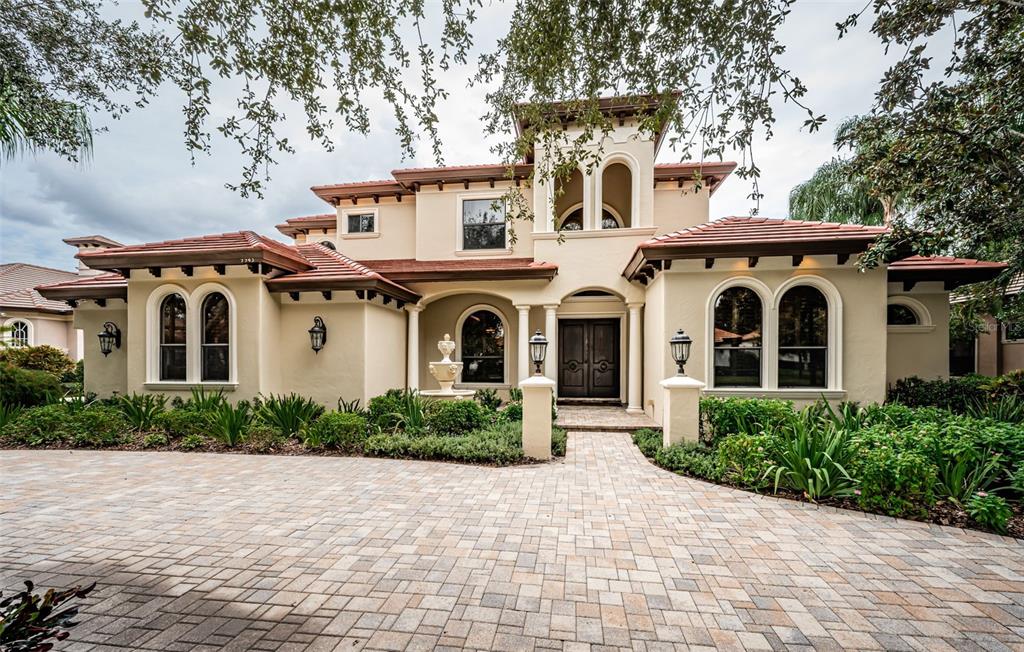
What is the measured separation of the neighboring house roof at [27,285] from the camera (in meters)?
16.9

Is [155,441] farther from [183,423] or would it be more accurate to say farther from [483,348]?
[483,348]

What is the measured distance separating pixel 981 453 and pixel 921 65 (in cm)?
464

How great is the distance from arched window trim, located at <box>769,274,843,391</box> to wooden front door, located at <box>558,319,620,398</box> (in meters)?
4.81

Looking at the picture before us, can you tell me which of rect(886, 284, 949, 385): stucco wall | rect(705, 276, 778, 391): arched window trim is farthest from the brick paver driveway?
rect(886, 284, 949, 385): stucco wall

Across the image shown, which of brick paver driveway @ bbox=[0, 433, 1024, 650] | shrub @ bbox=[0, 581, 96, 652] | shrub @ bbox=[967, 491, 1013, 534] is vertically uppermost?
shrub @ bbox=[0, 581, 96, 652]

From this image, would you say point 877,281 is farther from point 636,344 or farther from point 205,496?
point 205,496

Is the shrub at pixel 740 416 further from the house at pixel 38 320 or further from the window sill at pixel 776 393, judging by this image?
the house at pixel 38 320

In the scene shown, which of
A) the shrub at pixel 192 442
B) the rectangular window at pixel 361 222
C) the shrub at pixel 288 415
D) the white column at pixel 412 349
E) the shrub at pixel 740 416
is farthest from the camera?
the rectangular window at pixel 361 222

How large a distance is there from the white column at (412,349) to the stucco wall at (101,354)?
22.6 feet

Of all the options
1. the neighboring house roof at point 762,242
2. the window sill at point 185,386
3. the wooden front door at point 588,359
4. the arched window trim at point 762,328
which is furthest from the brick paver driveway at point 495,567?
the wooden front door at point 588,359

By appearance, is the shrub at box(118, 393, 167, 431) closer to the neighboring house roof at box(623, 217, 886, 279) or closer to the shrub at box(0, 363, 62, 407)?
the shrub at box(0, 363, 62, 407)

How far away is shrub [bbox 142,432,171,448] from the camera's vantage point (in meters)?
7.27

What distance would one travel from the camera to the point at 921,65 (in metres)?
5.05

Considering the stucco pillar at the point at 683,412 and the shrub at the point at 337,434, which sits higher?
the stucco pillar at the point at 683,412
